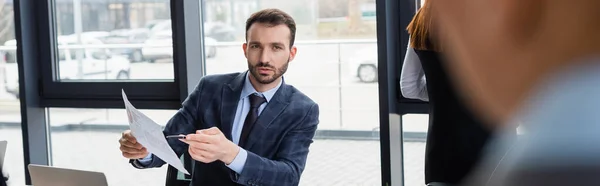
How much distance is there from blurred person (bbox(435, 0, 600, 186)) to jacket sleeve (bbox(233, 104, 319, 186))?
175 centimetres

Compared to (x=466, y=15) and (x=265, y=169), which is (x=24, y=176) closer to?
(x=265, y=169)

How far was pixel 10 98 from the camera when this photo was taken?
155 inches

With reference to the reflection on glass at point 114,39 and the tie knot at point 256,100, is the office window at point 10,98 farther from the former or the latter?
the tie knot at point 256,100

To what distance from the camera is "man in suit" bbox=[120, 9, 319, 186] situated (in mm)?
2262

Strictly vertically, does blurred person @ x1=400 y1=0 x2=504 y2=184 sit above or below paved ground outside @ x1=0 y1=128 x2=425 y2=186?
above

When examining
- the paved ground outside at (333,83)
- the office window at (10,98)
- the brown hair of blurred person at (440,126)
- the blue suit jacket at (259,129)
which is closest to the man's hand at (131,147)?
the blue suit jacket at (259,129)

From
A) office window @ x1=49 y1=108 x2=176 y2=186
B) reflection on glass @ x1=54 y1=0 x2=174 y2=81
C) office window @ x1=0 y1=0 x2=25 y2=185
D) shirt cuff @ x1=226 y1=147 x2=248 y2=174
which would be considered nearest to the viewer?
shirt cuff @ x1=226 y1=147 x2=248 y2=174

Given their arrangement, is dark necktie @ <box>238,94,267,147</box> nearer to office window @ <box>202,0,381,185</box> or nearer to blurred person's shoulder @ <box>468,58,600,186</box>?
office window @ <box>202,0,381,185</box>

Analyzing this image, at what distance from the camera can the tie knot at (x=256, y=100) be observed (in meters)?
2.41

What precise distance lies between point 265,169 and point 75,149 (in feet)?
6.45

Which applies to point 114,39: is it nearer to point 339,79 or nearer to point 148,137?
point 339,79

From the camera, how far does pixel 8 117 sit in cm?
399

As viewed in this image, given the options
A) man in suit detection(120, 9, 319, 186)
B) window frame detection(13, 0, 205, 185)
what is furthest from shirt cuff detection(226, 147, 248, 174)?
window frame detection(13, 0, 205, 185)

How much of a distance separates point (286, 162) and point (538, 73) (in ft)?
6.14
